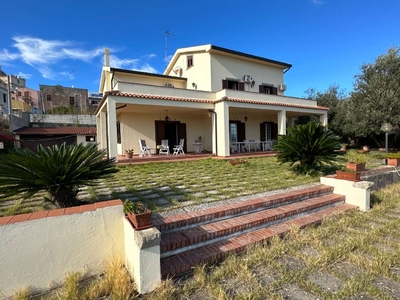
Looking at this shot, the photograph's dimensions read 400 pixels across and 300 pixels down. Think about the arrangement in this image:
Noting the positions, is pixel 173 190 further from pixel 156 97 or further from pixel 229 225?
pixel 156 97

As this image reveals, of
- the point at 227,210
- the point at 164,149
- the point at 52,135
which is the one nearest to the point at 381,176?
the point at 227,210

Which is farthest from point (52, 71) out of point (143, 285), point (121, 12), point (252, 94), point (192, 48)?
point (143, 285)

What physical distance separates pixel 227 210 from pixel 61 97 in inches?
1581

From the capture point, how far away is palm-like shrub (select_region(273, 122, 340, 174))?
6.17 metres

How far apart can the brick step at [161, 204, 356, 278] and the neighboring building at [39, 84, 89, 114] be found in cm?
3633

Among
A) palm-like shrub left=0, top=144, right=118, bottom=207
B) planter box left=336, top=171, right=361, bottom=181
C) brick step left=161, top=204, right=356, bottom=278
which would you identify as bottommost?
brick step left=161, top=204, right=356, bottom=278

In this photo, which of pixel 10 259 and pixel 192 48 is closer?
pixel 10 259

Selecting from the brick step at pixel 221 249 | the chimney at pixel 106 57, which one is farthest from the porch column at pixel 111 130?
the chimney at pixel 106 57

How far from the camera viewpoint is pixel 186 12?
15039 millimetres

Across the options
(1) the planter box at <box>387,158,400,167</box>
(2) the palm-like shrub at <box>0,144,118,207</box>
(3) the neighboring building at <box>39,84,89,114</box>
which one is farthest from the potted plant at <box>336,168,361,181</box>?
(3) the neighboring building at <box>39,84,89,114</box>

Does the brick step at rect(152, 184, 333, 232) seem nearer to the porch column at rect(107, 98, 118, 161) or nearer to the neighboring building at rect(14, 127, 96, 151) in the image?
the porch column at rect(107, 98, 118, 161)

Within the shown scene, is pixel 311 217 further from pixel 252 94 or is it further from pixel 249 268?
pixel 252 94

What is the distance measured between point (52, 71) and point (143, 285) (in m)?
44.3

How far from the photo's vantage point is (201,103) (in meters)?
11.3
